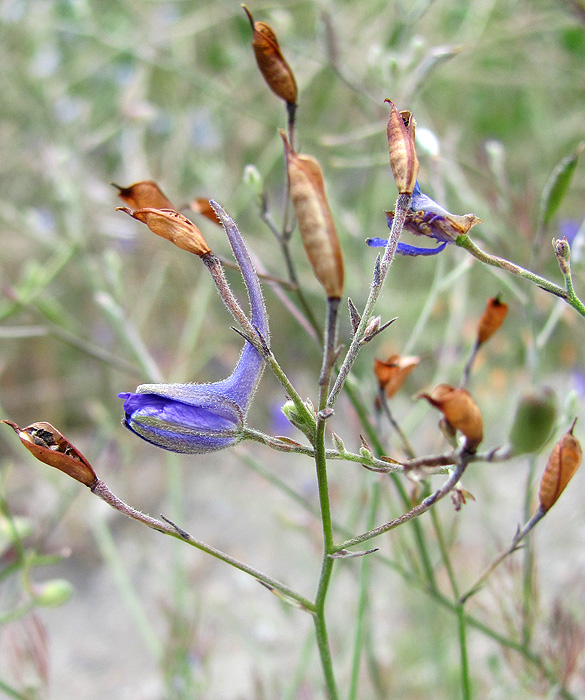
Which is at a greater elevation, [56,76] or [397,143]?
[56,76]

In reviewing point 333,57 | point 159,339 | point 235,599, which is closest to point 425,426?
point 235,599

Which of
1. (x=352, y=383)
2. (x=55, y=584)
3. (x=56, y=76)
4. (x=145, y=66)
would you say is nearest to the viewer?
(x=352, y=383)

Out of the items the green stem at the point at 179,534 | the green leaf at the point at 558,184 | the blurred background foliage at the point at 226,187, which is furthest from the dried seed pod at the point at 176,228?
the blurred background foliage at the point at 226,187

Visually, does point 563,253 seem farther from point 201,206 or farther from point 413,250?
point 201,206

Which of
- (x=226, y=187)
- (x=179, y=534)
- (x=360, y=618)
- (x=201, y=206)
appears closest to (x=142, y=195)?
(x=201, y=206)

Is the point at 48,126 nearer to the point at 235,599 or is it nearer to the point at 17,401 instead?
the point at 17,401

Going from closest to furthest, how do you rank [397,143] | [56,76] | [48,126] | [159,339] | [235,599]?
[397,143] < [48,126] < [235,599] < [56,76] < [159,339]
